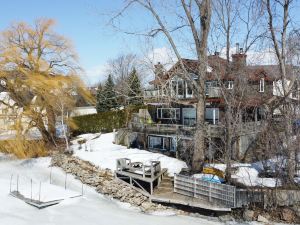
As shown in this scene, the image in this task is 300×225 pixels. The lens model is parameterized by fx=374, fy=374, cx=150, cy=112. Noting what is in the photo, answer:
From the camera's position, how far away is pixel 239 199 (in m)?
19.2

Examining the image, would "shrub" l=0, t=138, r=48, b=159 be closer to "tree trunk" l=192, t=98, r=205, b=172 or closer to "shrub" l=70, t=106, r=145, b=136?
"shrub" l=70, t=106, r=145, b=136

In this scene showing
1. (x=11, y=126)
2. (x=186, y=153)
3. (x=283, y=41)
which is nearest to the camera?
(x=283, y=41)

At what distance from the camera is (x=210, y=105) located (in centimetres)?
3097

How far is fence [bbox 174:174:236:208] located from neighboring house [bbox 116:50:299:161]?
9.92 feet

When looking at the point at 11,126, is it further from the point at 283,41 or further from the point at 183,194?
the point at 283,41

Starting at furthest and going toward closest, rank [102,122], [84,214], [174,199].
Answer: [102,122], [174,199], [84,214]

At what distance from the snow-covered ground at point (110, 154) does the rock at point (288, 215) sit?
8374 mm

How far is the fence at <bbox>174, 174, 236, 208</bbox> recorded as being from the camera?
1914 centimetres

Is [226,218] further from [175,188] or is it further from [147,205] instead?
[147,205]

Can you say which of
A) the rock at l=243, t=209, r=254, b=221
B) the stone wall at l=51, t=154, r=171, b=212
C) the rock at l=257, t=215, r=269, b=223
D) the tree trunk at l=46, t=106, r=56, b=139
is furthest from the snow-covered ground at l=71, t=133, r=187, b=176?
the rock at l=257, t=215, r=269, b=223

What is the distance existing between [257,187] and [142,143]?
1453cm

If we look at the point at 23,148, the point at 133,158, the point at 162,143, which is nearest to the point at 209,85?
the point at 162,143

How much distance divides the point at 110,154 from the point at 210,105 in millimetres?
9164

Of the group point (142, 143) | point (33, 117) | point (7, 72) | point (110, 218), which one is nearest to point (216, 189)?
point (110, 218)
